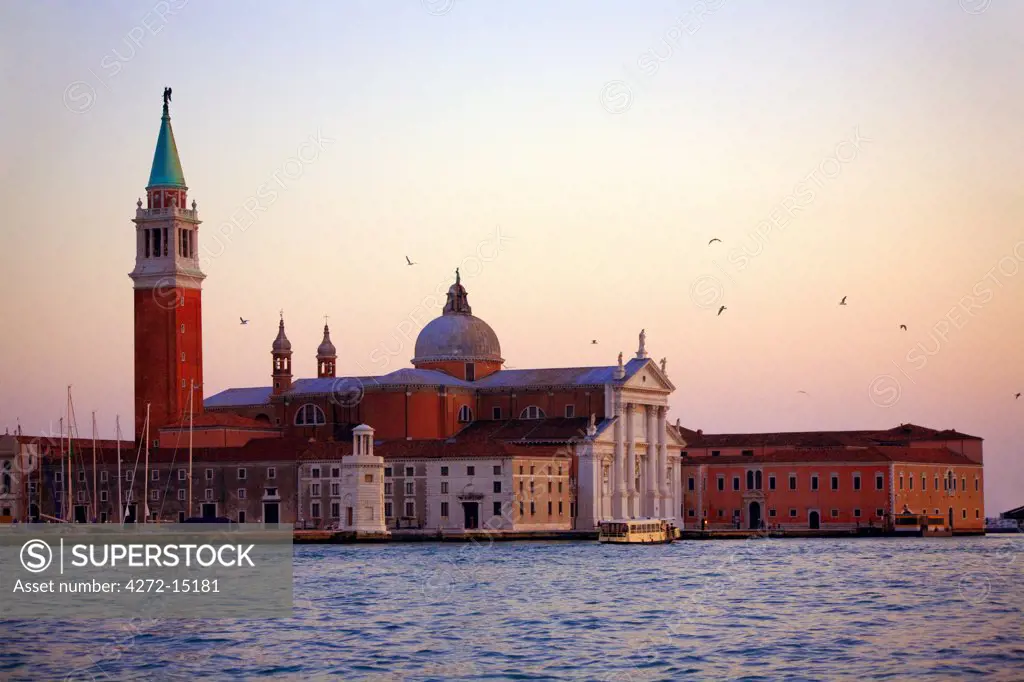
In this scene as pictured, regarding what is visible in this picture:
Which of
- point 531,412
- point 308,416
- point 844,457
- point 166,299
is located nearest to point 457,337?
A: point 531,412

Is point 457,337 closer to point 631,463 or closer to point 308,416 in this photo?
point 308,416

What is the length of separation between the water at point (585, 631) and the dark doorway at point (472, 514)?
1971 cm

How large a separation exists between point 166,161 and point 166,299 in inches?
213

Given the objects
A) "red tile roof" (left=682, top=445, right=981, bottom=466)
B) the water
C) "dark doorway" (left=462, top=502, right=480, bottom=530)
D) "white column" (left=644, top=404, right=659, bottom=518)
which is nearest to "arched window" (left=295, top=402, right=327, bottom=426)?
"dark doorway" (left=462, top=502, right=480, bottom=530)

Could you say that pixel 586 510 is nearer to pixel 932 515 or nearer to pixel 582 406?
pixel 582 406

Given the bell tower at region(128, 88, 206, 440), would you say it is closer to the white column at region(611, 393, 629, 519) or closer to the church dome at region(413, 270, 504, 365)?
the church dome at region(413, 270, 504, 365)

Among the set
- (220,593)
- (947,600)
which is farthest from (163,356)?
(947,600)

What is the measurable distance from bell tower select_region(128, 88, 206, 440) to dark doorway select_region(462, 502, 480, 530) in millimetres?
12446

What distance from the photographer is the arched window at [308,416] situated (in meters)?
73.4

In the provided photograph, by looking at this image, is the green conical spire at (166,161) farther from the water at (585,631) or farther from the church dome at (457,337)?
the water at (585,631)

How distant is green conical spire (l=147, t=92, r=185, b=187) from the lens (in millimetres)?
72500

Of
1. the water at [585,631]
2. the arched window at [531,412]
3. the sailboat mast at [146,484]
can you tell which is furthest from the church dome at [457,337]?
the water at [585,631]

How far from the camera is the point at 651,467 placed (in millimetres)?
73375

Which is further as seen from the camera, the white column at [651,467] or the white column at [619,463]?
the white column at [651,467]
